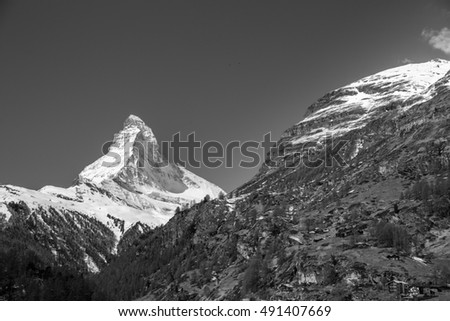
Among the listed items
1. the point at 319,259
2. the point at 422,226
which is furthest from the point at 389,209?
the point at 319,259

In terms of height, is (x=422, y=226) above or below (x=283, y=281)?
above

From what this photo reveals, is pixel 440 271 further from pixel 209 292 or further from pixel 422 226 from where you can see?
pixel 209 292

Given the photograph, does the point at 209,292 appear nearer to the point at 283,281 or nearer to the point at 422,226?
the point at 283,281

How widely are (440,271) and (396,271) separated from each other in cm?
1026

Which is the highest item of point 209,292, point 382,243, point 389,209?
point 389,209

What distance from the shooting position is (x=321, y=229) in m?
193

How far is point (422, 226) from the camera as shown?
164 meters
